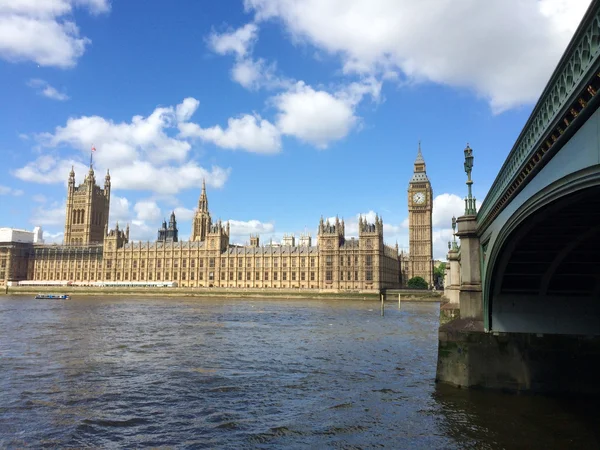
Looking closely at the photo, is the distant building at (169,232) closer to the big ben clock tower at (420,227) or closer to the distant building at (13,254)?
the distant building at (13,254)

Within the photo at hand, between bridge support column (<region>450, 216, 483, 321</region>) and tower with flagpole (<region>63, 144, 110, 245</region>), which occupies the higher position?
tower with flagpole (<region>63, 144, 110, 245</region>)

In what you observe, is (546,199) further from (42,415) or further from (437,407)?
(42,415)

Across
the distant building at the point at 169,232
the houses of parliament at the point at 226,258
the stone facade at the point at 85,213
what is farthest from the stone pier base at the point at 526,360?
the distant building at the point at 169,232

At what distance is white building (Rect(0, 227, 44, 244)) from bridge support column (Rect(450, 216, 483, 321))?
15426cm

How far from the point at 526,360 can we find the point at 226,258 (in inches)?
4612

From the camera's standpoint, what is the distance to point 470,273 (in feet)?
60.2

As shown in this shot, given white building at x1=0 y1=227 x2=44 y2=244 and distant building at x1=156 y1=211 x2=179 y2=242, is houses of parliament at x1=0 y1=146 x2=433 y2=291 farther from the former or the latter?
distant building at x1=156 y1=211 x2=179 y2=242

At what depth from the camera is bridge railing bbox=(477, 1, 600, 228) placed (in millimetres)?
6832

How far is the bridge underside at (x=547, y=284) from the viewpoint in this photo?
46.4 ft

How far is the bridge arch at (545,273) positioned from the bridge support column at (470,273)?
0.55 meters

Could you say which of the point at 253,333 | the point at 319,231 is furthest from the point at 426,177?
the point at 253,333

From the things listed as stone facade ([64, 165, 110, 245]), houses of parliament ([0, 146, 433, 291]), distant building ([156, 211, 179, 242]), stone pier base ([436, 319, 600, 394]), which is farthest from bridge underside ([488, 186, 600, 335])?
distant building ([156, 211, 179, 242])

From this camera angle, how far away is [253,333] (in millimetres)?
38469

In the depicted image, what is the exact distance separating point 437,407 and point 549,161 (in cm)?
974
